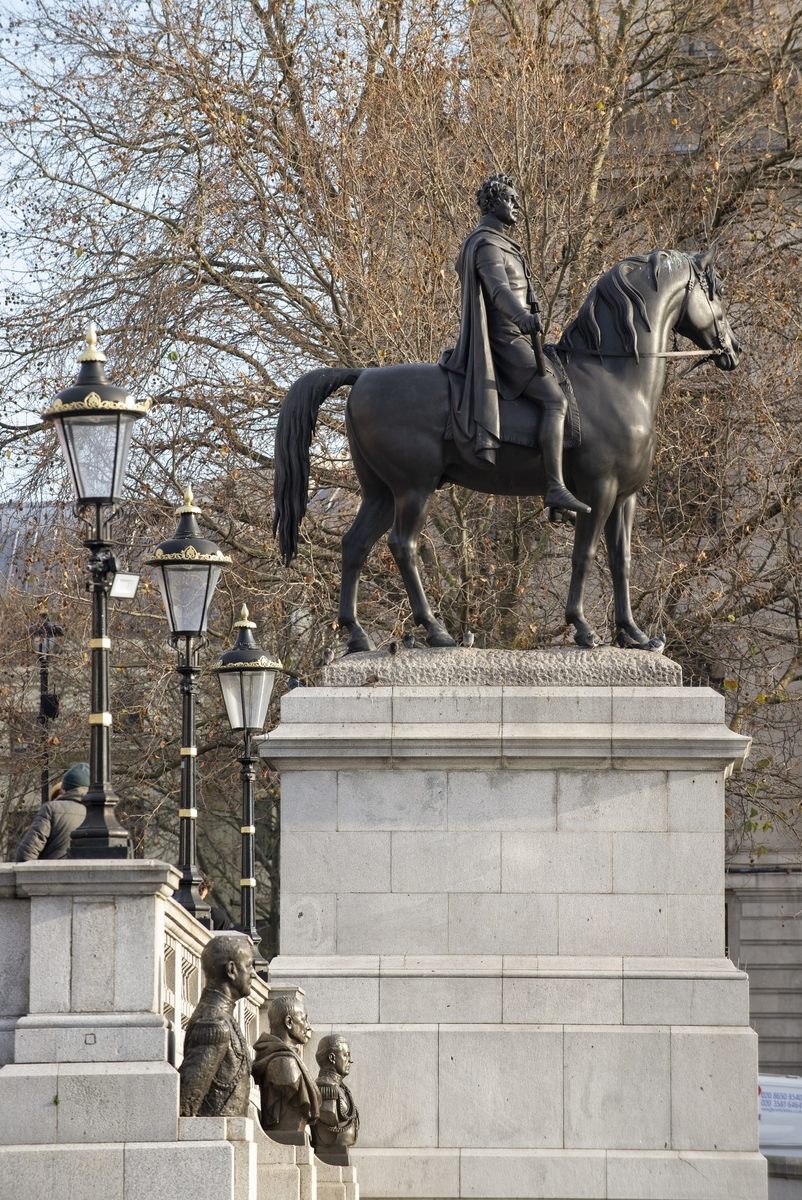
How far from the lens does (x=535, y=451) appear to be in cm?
1390

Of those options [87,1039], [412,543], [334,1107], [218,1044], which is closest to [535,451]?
[412,543]

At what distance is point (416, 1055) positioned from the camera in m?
13.1

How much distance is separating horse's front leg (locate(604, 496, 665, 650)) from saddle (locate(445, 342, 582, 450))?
2.56 feet

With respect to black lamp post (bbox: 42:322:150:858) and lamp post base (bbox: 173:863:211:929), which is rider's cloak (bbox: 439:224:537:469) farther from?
lamp post base (bbox: 173:863:211:929)

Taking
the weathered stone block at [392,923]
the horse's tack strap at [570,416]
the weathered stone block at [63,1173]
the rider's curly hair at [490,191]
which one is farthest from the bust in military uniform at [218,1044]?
the rider's curly hair at [490,191]

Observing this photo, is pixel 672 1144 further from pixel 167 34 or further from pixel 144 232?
pixel 167 34

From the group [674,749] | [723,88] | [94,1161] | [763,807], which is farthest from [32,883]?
[723,88]

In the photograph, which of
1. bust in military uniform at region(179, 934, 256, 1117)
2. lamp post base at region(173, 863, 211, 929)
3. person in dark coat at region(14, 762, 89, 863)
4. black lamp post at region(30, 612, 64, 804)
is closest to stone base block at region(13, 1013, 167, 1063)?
bust in military uniform at region(179, 934, 256, 1117)

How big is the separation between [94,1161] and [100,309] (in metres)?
17.9

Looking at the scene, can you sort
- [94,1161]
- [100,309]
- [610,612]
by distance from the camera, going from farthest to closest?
[100,309]
[610,612]
[94,1161]

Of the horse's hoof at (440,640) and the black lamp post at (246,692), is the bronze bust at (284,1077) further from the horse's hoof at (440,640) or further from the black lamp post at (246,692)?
the black lamp post at (246,692)

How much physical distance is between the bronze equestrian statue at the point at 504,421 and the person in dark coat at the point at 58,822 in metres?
2.24

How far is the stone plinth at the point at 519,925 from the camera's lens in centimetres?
1295

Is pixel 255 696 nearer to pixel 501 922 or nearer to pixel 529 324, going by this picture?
pixel 501 922
